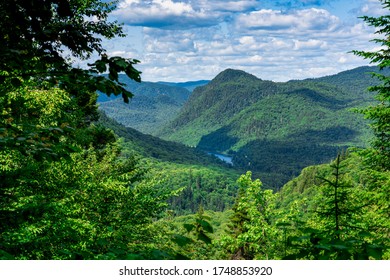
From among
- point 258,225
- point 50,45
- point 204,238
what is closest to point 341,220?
point 204,238

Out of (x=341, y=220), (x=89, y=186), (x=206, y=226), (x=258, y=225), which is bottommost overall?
(x=258, y=225)

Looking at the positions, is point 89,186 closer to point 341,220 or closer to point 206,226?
point 341,220

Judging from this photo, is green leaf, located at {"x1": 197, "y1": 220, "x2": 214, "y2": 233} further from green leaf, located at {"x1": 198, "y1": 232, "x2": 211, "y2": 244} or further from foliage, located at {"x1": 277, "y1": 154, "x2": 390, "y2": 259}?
foliage, located at {"x1": 277, "y1": 154, "x2": 390, "y2": 259}

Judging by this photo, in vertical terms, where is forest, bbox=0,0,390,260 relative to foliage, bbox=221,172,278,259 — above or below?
above

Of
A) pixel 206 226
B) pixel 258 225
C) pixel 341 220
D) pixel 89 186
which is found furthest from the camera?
pixel 258 225

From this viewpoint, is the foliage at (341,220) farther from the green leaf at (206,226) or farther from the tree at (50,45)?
the tree at (50,45)

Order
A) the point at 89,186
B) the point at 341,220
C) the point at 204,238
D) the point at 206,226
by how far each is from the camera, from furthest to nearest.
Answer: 1. the point at 89,186
2. the point at 341,220
3. the point at 204,238
4. the point at 206,226

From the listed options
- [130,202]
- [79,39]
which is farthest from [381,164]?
[79,39]

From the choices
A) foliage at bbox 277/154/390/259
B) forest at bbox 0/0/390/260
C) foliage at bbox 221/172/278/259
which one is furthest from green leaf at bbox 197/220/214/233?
foliage at bbox 221/172/278/259

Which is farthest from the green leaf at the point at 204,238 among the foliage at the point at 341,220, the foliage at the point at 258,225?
the foliage at the point at 258,225

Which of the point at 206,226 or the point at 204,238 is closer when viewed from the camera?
the point at 206,226
